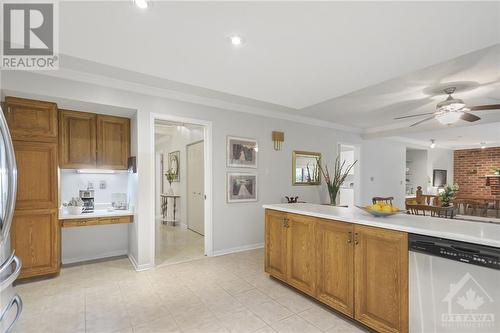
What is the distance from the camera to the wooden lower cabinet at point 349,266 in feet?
5.78

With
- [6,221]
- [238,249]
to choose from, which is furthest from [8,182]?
[238,249]

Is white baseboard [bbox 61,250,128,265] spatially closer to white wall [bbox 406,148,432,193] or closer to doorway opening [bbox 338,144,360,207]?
doorway opening [bbox 338,144,360,207]

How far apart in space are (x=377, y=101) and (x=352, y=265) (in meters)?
2.98

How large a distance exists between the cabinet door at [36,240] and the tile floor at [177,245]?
1262 millimetres

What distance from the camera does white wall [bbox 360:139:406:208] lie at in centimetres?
640

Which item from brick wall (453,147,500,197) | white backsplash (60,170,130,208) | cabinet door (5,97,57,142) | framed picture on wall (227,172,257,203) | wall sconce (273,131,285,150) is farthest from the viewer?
brick wall (453,147,500,197)

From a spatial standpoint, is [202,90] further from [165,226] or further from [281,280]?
[165,226]

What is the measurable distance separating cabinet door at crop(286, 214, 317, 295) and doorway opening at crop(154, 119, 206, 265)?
5.86ft

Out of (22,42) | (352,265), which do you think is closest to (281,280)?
(352,265)

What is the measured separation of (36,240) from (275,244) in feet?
9.20

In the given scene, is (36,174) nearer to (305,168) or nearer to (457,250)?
(457,250)

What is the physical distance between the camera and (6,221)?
1.11m

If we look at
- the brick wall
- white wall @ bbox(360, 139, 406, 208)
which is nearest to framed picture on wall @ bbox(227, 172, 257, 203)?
white wall @ bbox(360, 139, 406, 208)

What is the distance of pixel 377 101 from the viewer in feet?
13.2
